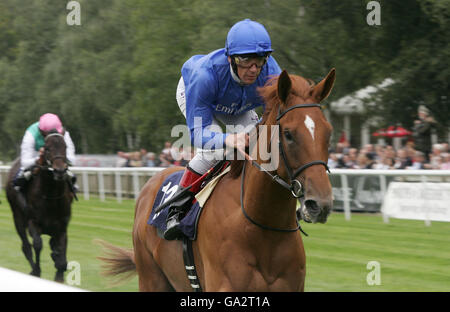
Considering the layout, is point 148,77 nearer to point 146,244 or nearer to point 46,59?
point 46,59

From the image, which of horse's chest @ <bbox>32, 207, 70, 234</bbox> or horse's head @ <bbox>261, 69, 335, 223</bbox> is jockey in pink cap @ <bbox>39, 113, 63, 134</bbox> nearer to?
horse's chest @ <bbox>32, 207, 70, 234</bbox>

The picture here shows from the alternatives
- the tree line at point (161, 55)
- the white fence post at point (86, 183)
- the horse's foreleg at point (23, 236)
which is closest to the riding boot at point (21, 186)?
the horse's foreleg at point (23, 236)

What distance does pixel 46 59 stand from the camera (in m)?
30.5

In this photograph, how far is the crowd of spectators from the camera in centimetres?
900

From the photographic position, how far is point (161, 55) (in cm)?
1927

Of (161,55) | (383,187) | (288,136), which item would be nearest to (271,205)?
(288,136)

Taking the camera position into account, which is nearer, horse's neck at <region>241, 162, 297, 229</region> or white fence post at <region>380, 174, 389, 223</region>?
horse's neck at <region>241, 162, 297, 229</region>

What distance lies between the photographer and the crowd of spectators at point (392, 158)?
900 cm

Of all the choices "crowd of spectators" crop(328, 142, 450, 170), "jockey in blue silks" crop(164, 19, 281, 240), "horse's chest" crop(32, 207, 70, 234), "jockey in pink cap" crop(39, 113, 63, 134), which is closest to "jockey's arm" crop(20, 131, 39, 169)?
"jockey in pink cap" crop(39, 113, 63, 134)

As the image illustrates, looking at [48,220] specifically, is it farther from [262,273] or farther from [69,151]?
[262,273]

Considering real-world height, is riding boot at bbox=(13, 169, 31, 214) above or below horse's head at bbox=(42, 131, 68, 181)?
below

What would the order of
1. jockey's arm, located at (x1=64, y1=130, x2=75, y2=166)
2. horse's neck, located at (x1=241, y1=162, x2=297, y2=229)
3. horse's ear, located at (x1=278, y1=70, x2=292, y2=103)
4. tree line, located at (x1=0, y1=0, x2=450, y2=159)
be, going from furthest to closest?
tree line, located at (x1=0, y1=0, x2=450, y2=159) < jockey's arm, located at (x1=64, y1=130, x2=75, y2=166) < horse's neck, located at (x1=241, y1=162, x2=297, y2=229) < horse's ear, located at (x1=278, y1=70, x2=292, y2=103)

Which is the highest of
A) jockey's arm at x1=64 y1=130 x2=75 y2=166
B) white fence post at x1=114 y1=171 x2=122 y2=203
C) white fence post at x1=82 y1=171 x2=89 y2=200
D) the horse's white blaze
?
the horse's white blaze

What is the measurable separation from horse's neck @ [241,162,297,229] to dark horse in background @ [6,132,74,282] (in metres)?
3.72
